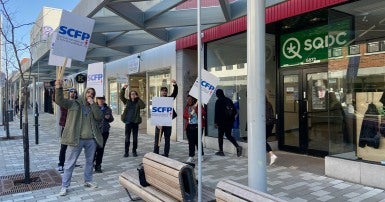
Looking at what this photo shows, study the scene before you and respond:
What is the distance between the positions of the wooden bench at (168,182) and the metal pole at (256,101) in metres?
0.67

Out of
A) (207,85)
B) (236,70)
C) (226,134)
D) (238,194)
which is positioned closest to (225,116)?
(226,134)

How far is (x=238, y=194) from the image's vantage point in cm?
292

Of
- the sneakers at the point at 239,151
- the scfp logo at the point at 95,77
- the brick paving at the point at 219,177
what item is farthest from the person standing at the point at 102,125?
the sneakers at the point at 239,151

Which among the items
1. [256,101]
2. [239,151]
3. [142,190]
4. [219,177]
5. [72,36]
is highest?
[72,36]

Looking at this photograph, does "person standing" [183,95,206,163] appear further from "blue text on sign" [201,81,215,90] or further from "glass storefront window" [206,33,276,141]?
"blue text on sign" [201,81,215,90]

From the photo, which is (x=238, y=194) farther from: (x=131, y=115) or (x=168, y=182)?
(x=131, y=115)

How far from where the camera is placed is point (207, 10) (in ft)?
30.0

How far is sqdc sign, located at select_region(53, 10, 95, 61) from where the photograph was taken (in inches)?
225

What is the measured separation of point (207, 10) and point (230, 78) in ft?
7.12

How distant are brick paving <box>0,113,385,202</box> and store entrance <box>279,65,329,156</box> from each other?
1.26ft

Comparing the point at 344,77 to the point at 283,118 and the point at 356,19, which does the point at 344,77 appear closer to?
the point at 356,19

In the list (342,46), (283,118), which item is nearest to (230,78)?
(283,118)

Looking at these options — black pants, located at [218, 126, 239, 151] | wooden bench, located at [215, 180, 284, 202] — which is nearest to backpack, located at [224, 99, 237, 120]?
black pants, located at [218, 126, 239, 151]

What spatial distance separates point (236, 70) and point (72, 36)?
5.36 meters
